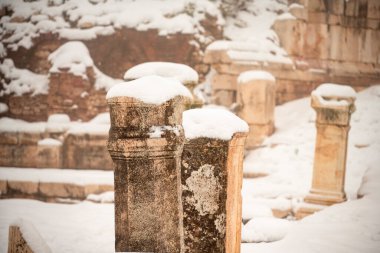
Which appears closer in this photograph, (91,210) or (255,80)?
(91,210)

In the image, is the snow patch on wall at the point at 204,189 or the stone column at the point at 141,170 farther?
the snow patch on wall at the point at 204,189

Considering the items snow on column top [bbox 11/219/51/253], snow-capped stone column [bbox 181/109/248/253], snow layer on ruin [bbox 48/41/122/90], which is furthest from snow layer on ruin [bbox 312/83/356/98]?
snow layer on ruin [bbox 48/41/122/90]

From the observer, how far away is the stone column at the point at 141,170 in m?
2.05

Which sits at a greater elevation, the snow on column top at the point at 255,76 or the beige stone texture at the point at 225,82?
the snow on column top at the point at 255,76

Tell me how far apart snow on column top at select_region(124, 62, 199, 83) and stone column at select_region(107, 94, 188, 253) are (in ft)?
9.99

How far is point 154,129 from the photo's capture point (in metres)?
2.06

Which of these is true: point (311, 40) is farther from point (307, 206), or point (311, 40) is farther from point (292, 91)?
point (307, 206)

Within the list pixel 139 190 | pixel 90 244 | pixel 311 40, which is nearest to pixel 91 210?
pixel 90 244

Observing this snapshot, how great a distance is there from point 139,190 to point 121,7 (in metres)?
9.18

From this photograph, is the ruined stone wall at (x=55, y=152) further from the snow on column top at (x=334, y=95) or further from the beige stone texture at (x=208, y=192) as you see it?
the beige stone texture at (x=208, y=192)

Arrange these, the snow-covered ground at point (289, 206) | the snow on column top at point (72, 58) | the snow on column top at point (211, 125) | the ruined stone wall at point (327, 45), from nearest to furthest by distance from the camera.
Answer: the snow on column top at point (211, 125) → the snow-covered ground at point (289, 206) → the snow on column top at point (72, 58) → the ruined stone wall at point (327, 45)

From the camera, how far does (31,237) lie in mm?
2400

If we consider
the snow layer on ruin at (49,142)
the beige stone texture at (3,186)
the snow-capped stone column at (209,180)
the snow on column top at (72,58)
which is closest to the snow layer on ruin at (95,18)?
the snow on column top at (72,58)

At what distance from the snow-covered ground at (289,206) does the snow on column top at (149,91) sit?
128 centimetres
